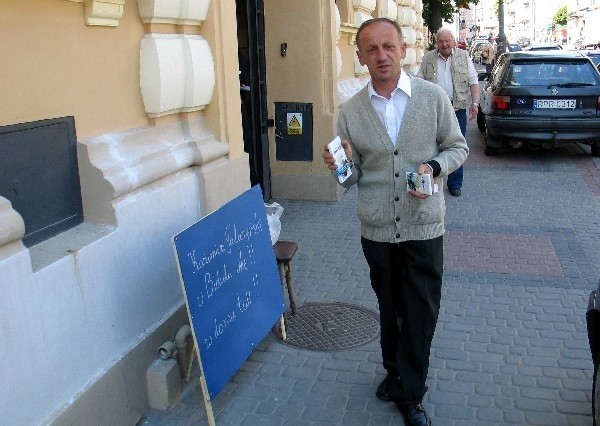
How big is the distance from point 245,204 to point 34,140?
125 centimetres

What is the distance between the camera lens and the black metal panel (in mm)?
3002

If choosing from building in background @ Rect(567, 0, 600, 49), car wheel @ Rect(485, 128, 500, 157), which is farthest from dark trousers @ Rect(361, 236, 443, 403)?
building in background @ Rect(567, 0, 600, 49)

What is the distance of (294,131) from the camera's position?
8.05 m

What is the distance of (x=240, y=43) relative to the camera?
23.8ft

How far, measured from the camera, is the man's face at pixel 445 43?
8203 mm

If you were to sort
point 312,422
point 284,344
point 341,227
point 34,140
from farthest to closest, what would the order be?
point 341,227 < point 284,344 < point 312,422 < point 34,140

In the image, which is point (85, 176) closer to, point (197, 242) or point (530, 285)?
point (197, 242)

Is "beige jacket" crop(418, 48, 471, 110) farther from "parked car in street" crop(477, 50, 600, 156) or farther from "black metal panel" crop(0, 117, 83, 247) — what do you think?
"black metal panel" crop(0, 117, 83, 247)

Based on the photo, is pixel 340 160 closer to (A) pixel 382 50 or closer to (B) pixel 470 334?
(A) pixel 382 50

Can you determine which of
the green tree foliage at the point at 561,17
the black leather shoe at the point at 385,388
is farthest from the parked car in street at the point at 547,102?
the green tree foliage at the point at 561,17

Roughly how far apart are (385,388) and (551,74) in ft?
26.8

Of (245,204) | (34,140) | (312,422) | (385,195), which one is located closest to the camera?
(34,140)

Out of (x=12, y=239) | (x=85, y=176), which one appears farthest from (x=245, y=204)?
(x=12, y=239)

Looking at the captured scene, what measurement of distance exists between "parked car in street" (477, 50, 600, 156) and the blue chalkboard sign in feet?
23.6
